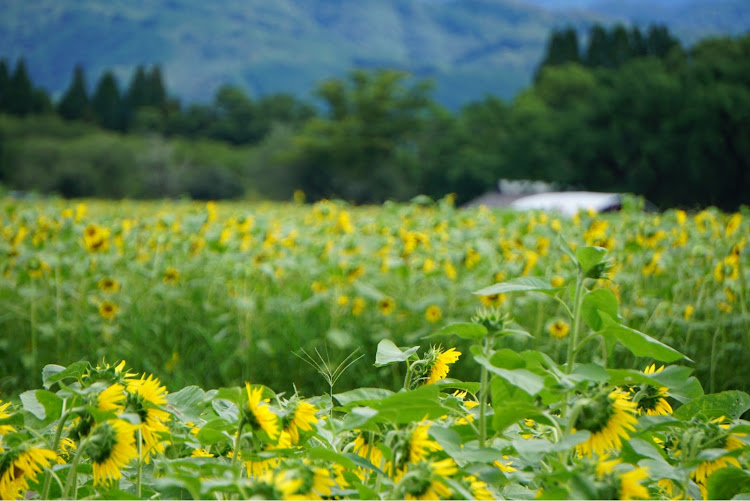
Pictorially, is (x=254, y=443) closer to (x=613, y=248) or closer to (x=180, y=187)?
(x=613, y=248)

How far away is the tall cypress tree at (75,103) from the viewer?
167 ft

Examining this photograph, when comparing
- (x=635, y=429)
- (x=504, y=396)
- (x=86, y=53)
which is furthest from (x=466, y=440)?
(x=86, y=53)

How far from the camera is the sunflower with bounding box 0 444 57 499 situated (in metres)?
0.78

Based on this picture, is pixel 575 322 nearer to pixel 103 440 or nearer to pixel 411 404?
pixel 411 404

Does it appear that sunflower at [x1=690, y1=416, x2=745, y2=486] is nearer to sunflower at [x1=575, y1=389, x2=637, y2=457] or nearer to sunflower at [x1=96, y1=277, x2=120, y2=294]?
sunflower at [x1=575, y1=389, x2=637, y2=457]

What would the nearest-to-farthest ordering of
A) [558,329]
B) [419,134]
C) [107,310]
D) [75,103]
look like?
[558,329]
[107,310]
[419,134]
[75,103]

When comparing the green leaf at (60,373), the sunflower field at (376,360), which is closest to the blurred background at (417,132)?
the sunflower field at (376,360)

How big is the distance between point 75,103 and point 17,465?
2155 inches

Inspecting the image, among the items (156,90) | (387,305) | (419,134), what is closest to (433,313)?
(387,305)

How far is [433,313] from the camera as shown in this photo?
136 inches

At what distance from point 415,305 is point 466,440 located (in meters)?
2.41

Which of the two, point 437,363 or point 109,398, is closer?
point 109,398

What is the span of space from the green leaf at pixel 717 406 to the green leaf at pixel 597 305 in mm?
161

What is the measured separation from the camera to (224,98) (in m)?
60.0
